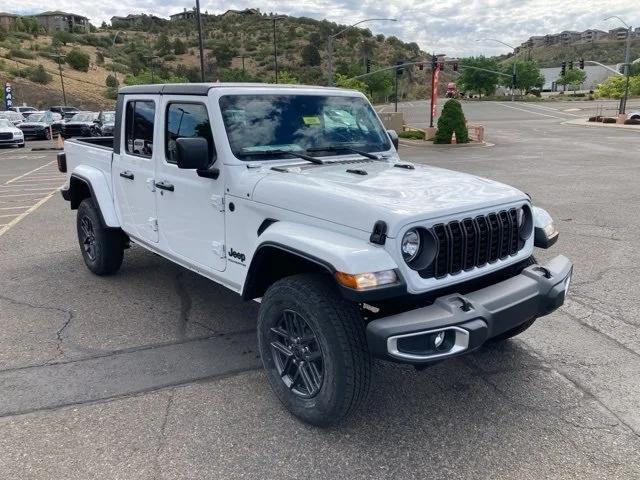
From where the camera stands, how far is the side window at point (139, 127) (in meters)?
4.64

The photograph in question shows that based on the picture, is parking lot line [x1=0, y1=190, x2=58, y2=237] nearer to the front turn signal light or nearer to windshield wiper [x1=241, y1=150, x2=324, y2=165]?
windshield wiper [x1=241, y1=150, x2=324, y2=165]

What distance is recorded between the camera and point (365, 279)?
2721 mm

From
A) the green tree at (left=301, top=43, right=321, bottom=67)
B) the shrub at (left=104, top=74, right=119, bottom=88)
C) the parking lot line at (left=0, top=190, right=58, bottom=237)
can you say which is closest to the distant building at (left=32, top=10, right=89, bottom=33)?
the green tree at (left=301, top=43, right=321, bottom=67)

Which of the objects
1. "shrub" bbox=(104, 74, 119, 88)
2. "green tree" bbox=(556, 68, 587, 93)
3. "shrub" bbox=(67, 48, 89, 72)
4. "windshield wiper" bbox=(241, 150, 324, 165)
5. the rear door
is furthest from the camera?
"green tree" bbox=(556, 68, 587, 93)

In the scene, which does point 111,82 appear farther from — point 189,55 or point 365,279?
point 365,279

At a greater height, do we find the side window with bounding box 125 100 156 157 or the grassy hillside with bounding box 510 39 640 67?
the grassy hillside with bounding box 510 39 640 67

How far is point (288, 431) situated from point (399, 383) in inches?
35.7

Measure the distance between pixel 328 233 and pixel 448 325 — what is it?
80cm

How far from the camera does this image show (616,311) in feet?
16.2

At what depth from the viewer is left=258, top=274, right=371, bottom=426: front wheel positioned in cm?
287

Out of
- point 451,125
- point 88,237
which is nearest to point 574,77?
point 451,125

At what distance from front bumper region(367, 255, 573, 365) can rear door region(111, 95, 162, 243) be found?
2.62 meters

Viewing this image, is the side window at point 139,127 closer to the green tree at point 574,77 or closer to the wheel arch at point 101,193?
the wheel arch at point 101,193

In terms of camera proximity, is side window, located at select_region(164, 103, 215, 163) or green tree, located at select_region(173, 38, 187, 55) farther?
green tree, located at select_region(173, 38, 187, 55)
